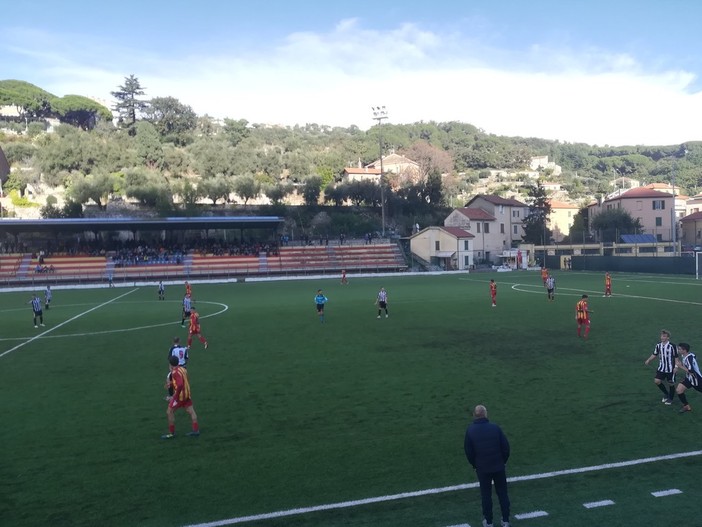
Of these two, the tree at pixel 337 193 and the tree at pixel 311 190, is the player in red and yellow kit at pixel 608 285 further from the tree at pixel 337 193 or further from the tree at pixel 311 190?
the tree at pixel 337 193

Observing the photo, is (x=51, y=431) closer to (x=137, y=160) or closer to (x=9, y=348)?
(x=9, y=348)

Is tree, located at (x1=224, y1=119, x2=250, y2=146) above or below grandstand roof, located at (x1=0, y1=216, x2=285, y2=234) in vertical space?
above

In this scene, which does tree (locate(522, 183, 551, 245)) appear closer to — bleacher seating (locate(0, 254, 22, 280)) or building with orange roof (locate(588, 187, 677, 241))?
building with orange roof (locate(588, 187, 677, 241))

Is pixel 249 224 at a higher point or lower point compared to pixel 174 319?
higher

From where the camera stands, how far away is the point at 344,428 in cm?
1057

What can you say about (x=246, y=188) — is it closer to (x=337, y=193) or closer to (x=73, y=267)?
(x=337, y=193)

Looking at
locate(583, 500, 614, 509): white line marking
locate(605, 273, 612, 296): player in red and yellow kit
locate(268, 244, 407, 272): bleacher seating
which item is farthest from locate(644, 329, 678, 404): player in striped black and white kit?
locate(268, 244, 407, 272): bleacher seating

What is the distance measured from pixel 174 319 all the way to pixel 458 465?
851 inches

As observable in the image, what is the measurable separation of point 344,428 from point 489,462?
429 centimetres

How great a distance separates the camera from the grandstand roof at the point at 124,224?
59188 mm

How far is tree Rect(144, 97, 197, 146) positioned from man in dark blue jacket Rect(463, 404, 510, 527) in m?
120

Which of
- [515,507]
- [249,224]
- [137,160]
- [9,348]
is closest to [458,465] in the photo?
[515,507]

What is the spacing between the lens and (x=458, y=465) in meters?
8.71

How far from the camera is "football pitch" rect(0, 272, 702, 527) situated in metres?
7.36
